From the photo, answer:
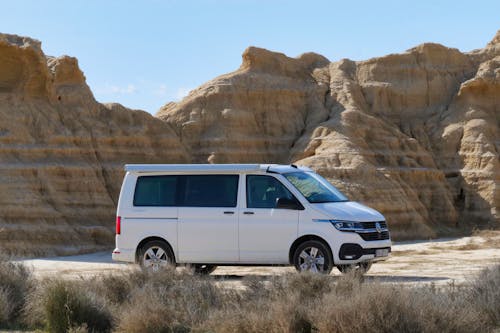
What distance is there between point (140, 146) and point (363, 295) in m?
26.3

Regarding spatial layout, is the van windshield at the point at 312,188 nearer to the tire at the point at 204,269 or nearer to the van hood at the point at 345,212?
the van hood at the point at 345,212

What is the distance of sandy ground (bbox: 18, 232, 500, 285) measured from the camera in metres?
16.4

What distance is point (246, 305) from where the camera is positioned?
10.5m

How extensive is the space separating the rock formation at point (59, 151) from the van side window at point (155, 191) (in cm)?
1085

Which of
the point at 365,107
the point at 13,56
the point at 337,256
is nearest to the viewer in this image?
the point at 337,256

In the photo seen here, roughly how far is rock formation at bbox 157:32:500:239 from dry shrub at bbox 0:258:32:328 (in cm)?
2168

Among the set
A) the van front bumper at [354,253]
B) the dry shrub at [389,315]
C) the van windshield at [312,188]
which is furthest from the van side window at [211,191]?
the dry shrub at [389,315]

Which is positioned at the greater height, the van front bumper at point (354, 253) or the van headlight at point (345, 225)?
the van headlight at point (345, 225)

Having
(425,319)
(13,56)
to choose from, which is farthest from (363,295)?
(13,56)

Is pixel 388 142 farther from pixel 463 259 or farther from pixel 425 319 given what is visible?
pixel 425 319

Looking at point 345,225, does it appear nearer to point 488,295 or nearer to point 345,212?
point 345,212

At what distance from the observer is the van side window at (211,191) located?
16047 mm

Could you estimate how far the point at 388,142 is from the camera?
38812 millimetres

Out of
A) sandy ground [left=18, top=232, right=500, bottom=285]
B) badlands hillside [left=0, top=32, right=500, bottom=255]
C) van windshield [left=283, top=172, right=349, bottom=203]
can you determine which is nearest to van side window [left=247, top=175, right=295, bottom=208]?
van windshield [left=283, top=172, right=349, bottom=203]
